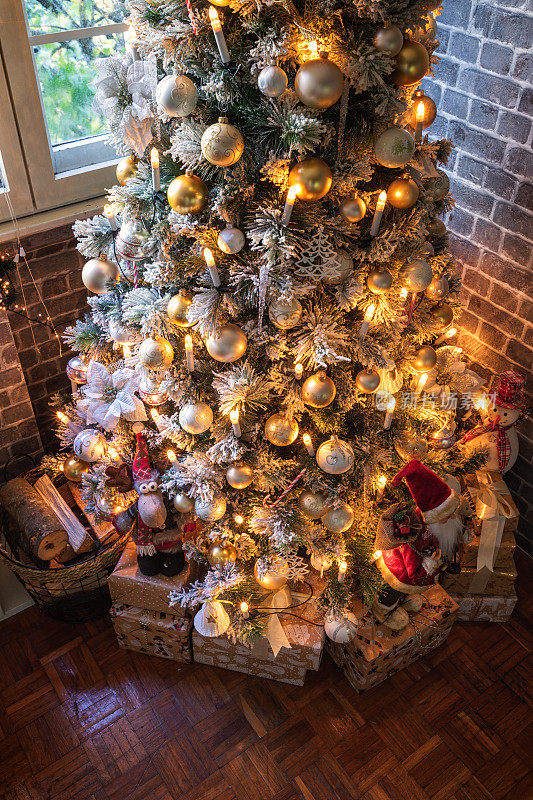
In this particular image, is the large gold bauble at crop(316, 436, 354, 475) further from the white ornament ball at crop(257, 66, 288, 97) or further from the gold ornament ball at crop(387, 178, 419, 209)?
the white ornament ball at crop(257, 66, 288, 97)

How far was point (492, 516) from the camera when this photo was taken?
1.90m

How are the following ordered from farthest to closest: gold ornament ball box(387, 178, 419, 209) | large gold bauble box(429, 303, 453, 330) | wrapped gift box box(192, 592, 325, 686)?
wrapped gift box box(192, 592, 325, 686) → large gold bauble box(429, 303, 453, 330) → gold ornament ball box(387, 178, 419, 209)

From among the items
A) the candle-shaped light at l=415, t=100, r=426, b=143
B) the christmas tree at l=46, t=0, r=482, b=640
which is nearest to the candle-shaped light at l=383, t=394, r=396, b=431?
the christmas tree at l=46, t=0, r=482, b=640

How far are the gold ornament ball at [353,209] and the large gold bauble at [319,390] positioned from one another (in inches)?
13.0

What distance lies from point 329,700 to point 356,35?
1.70 metres

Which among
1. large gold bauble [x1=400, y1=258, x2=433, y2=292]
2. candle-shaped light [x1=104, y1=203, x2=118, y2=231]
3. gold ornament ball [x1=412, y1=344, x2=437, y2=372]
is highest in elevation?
candle-shaped light [x1=104, y1=203, x2=118, y2=231]

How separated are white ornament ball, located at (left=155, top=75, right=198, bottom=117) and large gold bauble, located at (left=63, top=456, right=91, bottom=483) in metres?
1.11

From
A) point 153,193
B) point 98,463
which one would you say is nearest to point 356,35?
point 153,193

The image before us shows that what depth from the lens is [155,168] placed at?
135 centimetres

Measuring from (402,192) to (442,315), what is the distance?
42cm

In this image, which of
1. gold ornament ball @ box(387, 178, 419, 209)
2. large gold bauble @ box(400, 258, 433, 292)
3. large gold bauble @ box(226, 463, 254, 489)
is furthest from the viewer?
large gold bauble @ box(226, 463, 254, 489)

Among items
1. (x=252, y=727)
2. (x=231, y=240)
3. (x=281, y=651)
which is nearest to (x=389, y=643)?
(x=281, y=651)

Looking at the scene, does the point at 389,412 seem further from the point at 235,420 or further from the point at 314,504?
the point at 235,420

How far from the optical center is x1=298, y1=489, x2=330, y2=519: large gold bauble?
62.1 inches
